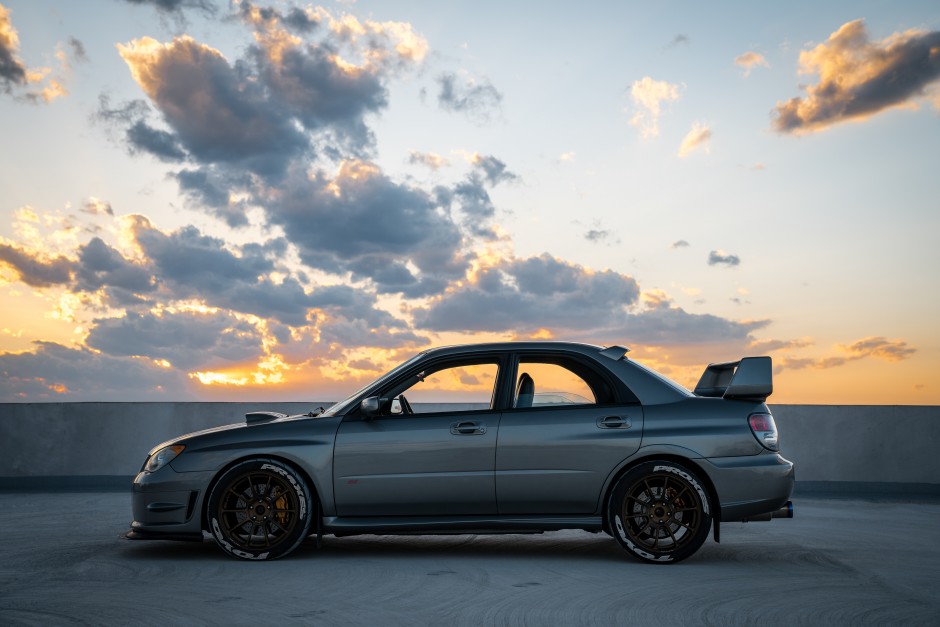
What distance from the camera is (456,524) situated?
7.23 metres

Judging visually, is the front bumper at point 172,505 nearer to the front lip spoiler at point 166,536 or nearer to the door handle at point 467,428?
the front lip spoiler at point 166,536

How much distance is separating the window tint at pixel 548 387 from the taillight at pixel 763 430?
1.18 metres

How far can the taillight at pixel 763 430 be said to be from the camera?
24.1 feet

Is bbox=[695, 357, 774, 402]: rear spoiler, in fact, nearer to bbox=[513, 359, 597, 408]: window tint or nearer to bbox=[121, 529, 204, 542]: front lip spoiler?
bbox=[513, 359, 597, 408]: window tint

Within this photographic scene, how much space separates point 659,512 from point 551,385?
1.23m

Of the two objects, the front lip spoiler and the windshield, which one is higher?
the windshield

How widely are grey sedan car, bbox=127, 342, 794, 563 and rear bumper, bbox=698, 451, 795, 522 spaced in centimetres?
1

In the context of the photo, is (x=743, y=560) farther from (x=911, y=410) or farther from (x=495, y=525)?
(x=911, y=410)

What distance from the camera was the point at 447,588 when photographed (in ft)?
20.1

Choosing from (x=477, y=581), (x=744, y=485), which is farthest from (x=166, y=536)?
(x=744, y=485)

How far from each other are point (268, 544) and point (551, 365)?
2.50m

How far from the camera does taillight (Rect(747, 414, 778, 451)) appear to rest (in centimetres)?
733

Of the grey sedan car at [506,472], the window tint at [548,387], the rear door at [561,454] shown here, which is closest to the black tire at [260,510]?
the grey sedan car at [506,472]

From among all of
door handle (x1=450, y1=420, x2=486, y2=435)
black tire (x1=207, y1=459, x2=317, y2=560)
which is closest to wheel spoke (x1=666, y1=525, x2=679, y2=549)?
door handle (x1=450, y1=420, x2=486, y2=435)
